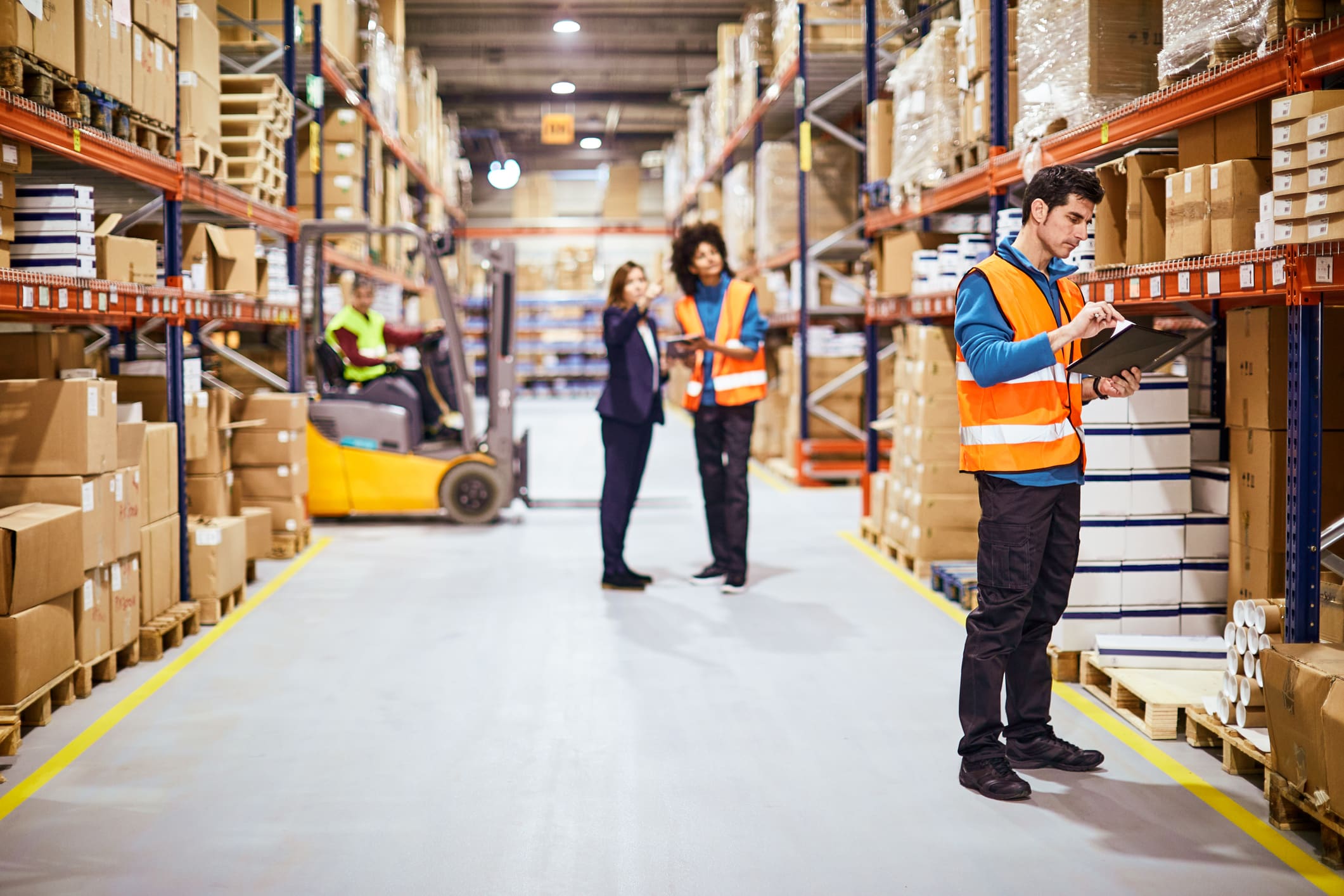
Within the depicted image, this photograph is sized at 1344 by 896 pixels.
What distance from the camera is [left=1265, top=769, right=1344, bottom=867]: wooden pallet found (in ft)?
10.5

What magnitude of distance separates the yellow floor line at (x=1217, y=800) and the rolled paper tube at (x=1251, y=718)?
0.75ft

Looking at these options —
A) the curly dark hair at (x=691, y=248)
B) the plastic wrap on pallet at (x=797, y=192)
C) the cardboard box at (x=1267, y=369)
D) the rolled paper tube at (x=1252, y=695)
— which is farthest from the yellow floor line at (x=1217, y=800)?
the plastic wrap on pallet at (x=797, y=192)

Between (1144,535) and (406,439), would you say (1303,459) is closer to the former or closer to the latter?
(1144,535)

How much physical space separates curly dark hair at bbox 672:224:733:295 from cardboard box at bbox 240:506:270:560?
9.42 feet

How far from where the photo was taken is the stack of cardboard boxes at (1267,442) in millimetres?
4500

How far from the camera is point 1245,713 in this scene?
151 inches

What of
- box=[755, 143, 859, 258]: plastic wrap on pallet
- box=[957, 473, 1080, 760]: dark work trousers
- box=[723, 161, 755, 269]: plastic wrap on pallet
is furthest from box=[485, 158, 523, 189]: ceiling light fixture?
box=[957, 473, 1080, 760]: dark work trousers

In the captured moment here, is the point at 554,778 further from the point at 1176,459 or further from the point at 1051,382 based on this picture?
the point at 1176,459

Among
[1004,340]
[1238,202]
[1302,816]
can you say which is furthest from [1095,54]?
[1302,816]

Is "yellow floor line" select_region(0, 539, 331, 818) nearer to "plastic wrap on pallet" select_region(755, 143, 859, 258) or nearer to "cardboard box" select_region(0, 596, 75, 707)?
"cardboard box" select_region(0, 596, 75, 707)

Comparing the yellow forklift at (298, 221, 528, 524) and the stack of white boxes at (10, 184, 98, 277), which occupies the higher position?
the stack of white boxes at (10, 184, 98, 277)

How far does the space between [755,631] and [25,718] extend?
10.4 ft

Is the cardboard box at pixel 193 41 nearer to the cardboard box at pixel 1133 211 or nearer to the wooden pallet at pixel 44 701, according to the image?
the wooden pallet at pixel 44 701

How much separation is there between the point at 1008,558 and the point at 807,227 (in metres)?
8.27
